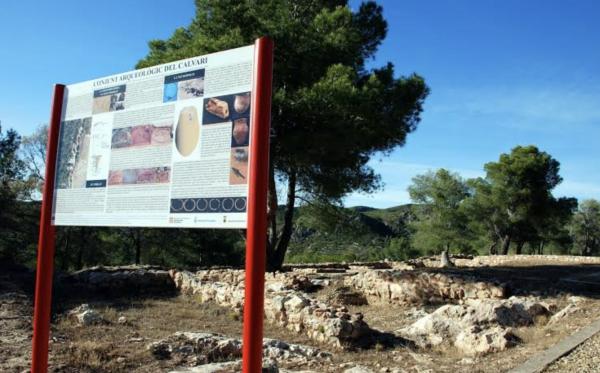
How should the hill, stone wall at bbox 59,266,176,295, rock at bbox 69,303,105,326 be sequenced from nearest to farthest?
rock at bbox 69,303,105,326 → stone wall at bbox 59,266,176,295 → the hill

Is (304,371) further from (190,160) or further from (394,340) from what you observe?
(190,160)

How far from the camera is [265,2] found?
627 inches

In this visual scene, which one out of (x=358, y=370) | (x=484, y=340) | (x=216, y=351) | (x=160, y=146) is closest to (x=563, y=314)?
(x=484, y=340)

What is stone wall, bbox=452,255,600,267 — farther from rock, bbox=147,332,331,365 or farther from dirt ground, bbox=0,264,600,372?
rock, bbox=147,332,331,365

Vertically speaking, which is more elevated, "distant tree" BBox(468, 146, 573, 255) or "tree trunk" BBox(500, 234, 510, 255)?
"distant tree" BBox(468, 146, 573, 255)

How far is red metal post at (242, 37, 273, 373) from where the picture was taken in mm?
2906

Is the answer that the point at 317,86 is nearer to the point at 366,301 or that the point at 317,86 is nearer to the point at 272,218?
the point at 272,218

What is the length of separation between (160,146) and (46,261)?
1.72 m

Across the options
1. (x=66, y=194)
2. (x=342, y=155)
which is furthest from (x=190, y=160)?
(x=342, y=155)

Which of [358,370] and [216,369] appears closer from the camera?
[216,369]

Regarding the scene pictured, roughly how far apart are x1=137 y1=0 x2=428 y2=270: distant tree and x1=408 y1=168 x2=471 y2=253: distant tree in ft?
78.0

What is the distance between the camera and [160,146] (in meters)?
3.65

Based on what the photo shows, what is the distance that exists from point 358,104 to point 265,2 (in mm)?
5431

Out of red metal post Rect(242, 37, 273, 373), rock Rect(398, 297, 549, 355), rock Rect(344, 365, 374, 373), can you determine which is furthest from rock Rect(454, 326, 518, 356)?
red metal post Rect(242, 37, 273, 373)
